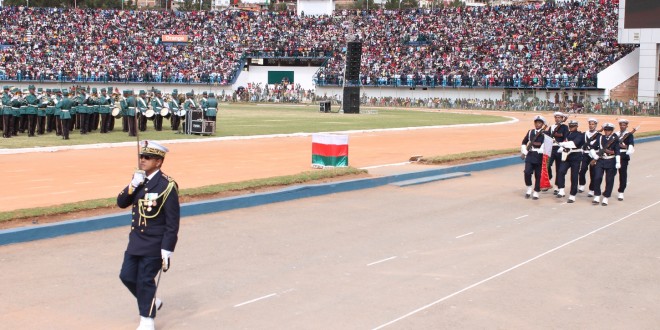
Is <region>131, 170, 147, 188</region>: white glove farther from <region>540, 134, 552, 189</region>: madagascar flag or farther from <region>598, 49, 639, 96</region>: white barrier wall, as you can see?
<region>598, 49, 639, 96</region>: white barrier wall

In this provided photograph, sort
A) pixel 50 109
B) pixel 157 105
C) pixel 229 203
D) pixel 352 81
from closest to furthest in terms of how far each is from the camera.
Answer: pixel 229 203 < pixel 50 109 < pixel 157 105 < pixel 352 81

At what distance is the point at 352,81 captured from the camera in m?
52.5

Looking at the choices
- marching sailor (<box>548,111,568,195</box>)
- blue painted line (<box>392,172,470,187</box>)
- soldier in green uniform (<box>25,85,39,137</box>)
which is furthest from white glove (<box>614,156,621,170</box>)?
soldier in green uniform (<box>25,85,39,137</box>)

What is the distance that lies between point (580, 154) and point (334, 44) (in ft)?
204

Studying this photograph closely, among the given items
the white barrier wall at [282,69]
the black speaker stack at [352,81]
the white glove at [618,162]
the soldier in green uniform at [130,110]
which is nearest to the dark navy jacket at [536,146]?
the white glove at [618,162]

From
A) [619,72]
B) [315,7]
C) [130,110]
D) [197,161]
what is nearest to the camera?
[197,161]

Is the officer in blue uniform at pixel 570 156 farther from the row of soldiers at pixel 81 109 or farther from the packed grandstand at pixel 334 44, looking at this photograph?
the packed grandstand at pixel 334 44

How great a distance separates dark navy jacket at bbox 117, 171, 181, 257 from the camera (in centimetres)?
714

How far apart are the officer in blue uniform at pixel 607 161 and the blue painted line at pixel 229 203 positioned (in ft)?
14.6

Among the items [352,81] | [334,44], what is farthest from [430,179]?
[334,44]

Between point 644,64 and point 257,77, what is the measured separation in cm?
3565

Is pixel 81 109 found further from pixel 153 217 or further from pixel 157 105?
pixel 153 217

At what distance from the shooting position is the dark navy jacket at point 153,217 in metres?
7.14

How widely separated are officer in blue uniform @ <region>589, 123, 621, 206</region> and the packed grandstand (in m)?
47.3
